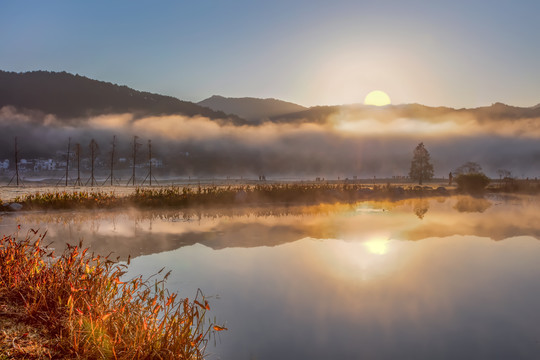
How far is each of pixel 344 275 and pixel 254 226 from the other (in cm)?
883

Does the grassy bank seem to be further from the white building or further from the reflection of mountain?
the white building

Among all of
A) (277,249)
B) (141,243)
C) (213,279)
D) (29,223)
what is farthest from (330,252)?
(29,223)

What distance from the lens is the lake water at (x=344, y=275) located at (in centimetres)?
799

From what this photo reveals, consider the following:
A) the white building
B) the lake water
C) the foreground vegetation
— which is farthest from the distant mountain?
the foreground vegetation

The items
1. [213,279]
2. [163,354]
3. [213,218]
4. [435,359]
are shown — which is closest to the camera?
[163,354]

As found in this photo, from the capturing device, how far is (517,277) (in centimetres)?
1228

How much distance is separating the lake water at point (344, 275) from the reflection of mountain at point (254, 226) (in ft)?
0.28

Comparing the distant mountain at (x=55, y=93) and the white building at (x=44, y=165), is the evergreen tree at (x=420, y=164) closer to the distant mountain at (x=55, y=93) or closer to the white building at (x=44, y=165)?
the white building at (x=44, y=165)

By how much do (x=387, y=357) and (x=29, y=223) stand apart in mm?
19066

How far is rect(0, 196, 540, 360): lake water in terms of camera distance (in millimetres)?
7988

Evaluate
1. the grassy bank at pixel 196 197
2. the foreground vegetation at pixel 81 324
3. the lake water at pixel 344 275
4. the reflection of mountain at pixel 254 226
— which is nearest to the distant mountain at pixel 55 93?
the grassy bank at pixel 196 197

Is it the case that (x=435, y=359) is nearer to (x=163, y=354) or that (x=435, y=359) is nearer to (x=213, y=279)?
(x=163, y=354)

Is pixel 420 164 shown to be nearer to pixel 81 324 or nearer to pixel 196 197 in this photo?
pixel 196 197

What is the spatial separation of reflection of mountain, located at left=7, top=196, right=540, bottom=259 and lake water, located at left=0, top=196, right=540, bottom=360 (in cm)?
9
